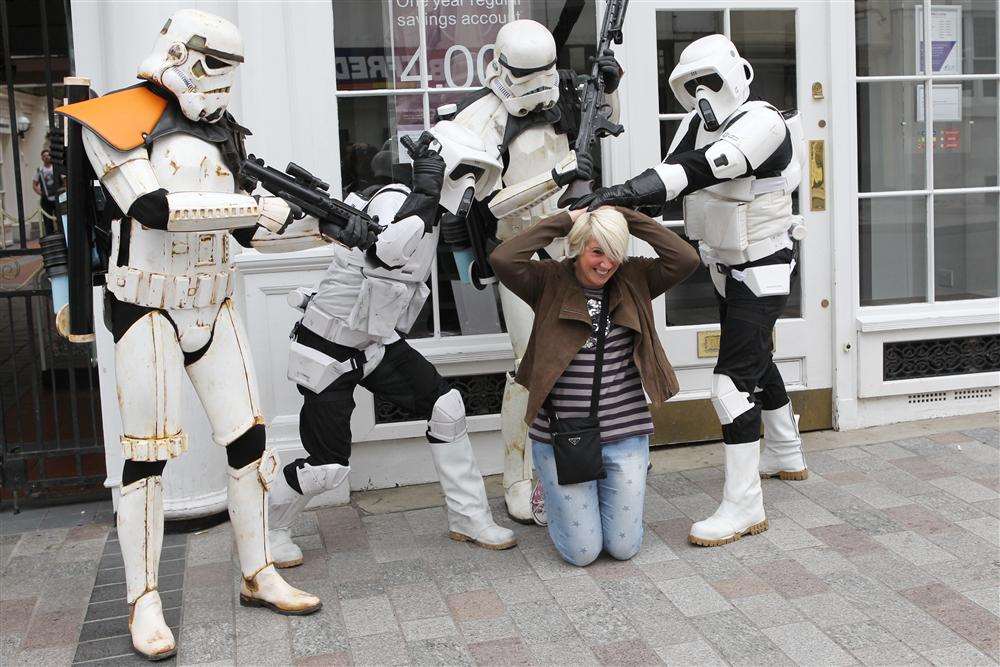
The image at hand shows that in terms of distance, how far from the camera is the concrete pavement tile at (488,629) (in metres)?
3.38

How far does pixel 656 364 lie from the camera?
3881 millimetres

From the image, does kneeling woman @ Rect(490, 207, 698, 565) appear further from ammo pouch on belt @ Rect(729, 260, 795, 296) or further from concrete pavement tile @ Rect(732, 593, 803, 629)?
concrete pavement tile @ Rect(732, 593, 803, 629)

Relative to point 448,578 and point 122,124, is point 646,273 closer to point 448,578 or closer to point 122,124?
point 448,578

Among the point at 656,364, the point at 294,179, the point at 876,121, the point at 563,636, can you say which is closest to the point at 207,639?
the point at 563,636

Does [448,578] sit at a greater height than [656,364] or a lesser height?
lesser

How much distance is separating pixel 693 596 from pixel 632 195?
1.43 metres

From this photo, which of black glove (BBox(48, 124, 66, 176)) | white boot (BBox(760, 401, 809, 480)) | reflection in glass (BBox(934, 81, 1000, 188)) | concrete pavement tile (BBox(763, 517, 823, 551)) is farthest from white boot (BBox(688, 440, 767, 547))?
black glove (BBox(48, 124, 66, 176))

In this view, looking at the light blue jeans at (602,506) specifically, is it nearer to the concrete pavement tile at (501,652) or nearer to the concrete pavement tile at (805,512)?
the concrete pavement tile at (501,652)

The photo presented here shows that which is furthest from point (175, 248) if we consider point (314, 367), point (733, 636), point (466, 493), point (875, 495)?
point (875, 495)

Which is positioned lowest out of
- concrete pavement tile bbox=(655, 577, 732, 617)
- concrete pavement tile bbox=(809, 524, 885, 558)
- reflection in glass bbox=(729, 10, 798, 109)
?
concrete pavement tile bbox=(655, 577, 732, 617)

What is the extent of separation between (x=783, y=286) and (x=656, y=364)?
0.69 meters

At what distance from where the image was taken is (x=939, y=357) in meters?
5.43

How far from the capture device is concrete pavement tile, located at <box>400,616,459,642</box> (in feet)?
11.1

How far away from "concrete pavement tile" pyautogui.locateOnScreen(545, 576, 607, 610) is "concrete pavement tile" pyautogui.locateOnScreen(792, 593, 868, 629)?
67 centimetres
